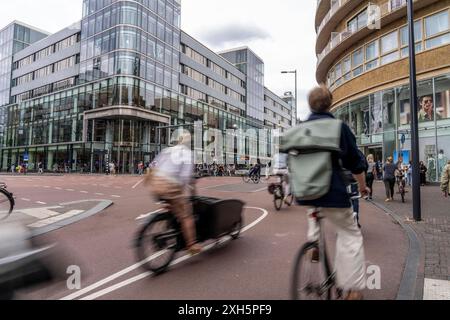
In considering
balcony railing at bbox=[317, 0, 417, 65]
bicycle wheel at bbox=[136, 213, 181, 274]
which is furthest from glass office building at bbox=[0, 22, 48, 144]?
bicycle wheel at bbox=[136, 213, 181, 274]

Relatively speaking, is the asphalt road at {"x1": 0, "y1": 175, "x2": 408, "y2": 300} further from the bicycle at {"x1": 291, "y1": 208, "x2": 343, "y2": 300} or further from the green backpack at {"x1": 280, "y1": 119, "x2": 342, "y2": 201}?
the green backpack at {"x1": 280, "y1": 119, "x2": 342, "y2": 201}

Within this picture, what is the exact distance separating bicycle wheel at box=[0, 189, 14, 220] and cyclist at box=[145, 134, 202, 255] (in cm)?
498

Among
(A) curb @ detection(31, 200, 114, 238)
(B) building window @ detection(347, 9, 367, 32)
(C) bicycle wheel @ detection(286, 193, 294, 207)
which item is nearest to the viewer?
(A) curb @ detection(31, 200, 114, 238)

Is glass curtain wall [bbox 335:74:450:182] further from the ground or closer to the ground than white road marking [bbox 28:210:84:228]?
further from the ground

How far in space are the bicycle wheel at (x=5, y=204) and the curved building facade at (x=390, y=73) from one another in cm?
1986

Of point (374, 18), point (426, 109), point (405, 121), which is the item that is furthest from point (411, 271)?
point (374, 18)

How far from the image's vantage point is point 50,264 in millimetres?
1927

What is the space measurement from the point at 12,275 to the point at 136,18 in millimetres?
45234

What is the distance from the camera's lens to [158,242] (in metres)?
3.99

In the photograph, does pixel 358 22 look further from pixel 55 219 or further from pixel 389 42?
pixel 55 219

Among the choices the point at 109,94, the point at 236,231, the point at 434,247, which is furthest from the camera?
the point at 109,94

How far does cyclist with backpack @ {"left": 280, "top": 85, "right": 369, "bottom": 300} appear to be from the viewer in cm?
259

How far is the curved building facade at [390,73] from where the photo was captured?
18906 mm

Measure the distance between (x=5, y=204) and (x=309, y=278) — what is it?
7268 millimetres
